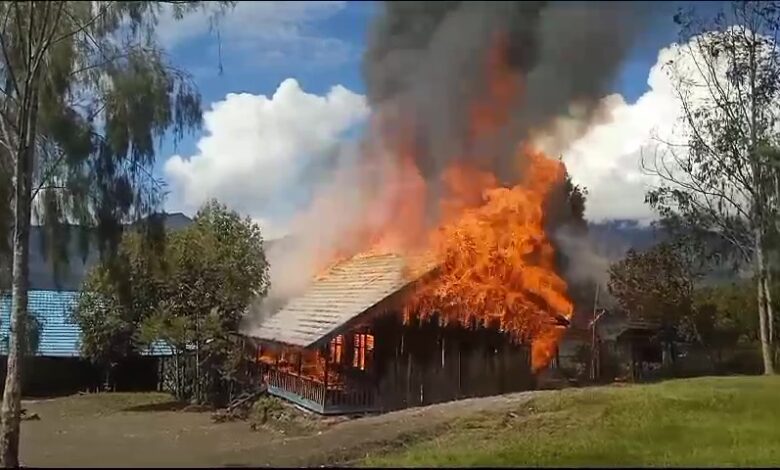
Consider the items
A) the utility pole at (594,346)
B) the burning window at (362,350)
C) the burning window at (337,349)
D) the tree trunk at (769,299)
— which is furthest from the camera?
the tree trunk at (769,299)

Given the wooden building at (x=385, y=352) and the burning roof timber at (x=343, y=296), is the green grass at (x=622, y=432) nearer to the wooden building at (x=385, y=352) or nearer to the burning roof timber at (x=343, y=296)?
the wooden building at (x=385, y=352)

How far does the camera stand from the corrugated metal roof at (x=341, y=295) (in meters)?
21.4

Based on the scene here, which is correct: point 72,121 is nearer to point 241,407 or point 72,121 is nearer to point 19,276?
point 19,276

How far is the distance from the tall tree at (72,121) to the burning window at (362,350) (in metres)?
6.69

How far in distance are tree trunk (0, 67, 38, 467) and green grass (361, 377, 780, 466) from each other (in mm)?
6019

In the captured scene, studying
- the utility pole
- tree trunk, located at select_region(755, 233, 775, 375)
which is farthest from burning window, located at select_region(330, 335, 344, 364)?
tree trunk, located at select_region(755, 233, 775, 375)

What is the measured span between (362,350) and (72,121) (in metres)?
9.11

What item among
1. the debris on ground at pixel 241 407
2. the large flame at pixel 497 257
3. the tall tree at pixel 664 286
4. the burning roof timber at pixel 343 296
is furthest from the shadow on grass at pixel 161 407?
the tall tree at pixel 664 286

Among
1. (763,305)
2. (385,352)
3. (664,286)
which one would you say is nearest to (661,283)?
(664,286)

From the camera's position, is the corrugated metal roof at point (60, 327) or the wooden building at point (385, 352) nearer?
the wooden building at point (385, 352)

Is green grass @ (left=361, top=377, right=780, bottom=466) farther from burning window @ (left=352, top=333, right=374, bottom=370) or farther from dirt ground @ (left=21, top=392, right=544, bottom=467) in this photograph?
burning window @ (left=352, top=333, right=374, bottom=370)

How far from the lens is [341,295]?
75.1 ft

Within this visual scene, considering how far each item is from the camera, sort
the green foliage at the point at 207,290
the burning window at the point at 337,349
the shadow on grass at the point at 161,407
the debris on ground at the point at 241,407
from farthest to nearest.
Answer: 1. the shadow on grass at the point at 161,407
2. the green foliage at the point at 207,290
3. the debris on ground at the point at 241,407
4. the burning window at the point at 337,349

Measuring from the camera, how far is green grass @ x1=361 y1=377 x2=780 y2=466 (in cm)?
1315
